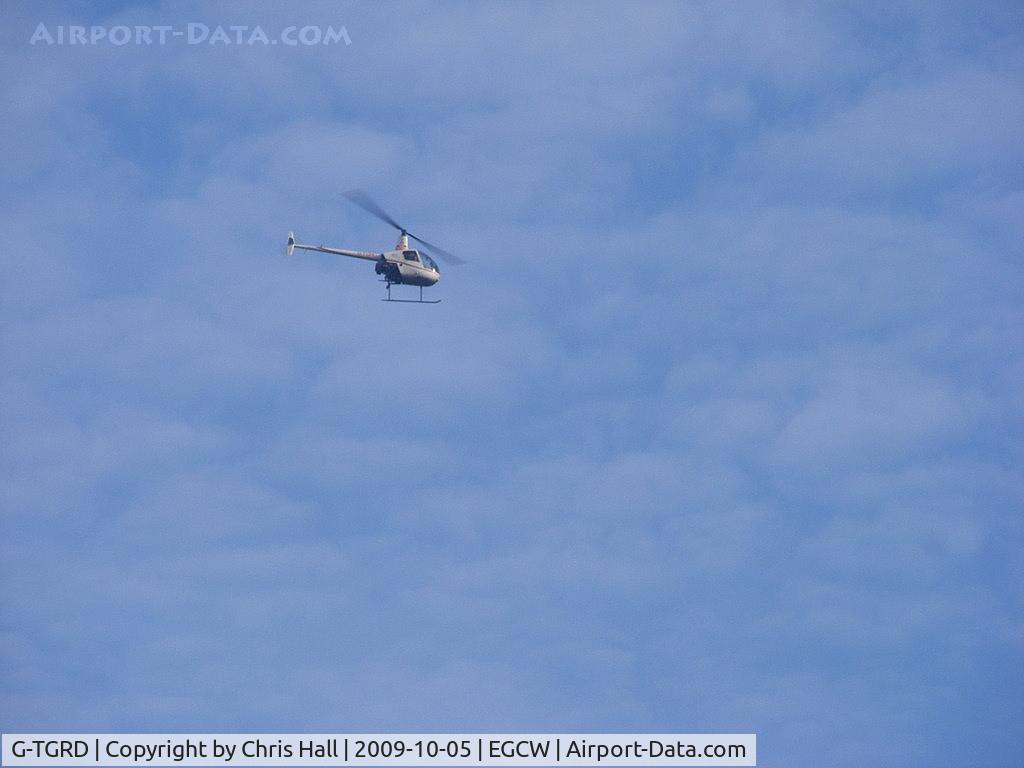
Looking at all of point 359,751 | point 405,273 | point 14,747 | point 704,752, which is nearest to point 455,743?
point 359,751

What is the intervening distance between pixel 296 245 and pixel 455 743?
99.5 ft

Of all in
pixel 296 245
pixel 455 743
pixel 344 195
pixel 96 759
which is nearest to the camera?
pixel 96 759

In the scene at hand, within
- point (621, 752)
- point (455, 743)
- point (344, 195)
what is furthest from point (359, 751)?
point (344, 195)

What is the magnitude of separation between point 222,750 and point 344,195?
2773 cm

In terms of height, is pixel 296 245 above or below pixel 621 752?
above

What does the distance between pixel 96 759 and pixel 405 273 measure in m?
33.3

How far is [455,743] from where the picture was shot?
107m

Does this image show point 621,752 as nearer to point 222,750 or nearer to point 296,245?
point 222,750

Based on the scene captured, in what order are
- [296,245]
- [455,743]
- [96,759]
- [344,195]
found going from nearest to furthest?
[96,759]
[455,743]
[344,195]
[296,245]

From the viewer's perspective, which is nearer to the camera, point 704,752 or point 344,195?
point 704,752

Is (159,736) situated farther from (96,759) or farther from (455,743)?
(455,743)

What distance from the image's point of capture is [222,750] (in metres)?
105

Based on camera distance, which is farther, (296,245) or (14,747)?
(296,245)

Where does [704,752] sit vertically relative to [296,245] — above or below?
below
